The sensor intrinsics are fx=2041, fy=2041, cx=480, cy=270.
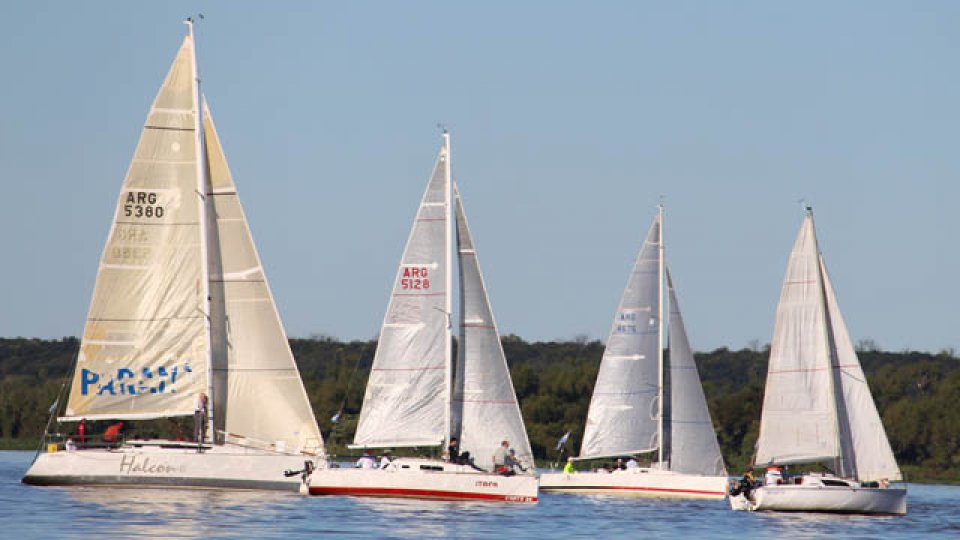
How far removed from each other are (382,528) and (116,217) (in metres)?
14.7

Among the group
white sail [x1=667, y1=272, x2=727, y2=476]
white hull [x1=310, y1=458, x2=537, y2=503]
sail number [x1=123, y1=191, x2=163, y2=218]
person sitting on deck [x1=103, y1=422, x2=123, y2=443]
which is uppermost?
sail number [x1=123, y1=191, x2=163, y2=218]

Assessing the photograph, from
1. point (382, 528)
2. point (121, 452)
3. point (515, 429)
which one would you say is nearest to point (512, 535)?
point (382, 528)

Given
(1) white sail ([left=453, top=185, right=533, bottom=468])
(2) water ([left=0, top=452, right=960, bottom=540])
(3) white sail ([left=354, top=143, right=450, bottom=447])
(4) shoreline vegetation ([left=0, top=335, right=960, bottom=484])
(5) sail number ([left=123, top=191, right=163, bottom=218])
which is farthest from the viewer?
(4) shoreline vegetation ([left=0, top=335, right=960, bottom=484])

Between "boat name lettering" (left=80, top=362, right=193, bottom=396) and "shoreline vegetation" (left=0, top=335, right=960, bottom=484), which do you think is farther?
"shoreline vegetation" (left=0, top=335, right=960, bottom=484)

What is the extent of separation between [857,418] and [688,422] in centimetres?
1019

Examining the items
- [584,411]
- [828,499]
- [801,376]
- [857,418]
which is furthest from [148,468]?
[584,411]

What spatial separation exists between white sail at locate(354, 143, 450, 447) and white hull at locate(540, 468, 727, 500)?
507 inches

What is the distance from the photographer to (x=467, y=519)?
165ft

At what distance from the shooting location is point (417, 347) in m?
57.1

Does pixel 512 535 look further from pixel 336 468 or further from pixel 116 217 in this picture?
pixel 116 217

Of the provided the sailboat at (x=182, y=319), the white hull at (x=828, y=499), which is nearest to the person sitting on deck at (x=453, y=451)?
the sailboat at (x=182, y=319)

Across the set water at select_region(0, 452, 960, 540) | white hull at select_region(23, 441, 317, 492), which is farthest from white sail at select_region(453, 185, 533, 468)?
white hull at select_region(23, 441, 317, 492)

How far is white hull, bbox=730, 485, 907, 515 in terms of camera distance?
187 ft

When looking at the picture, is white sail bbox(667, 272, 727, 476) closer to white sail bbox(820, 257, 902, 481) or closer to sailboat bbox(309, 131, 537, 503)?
white sail bbox(820, 257, 902, 481)
